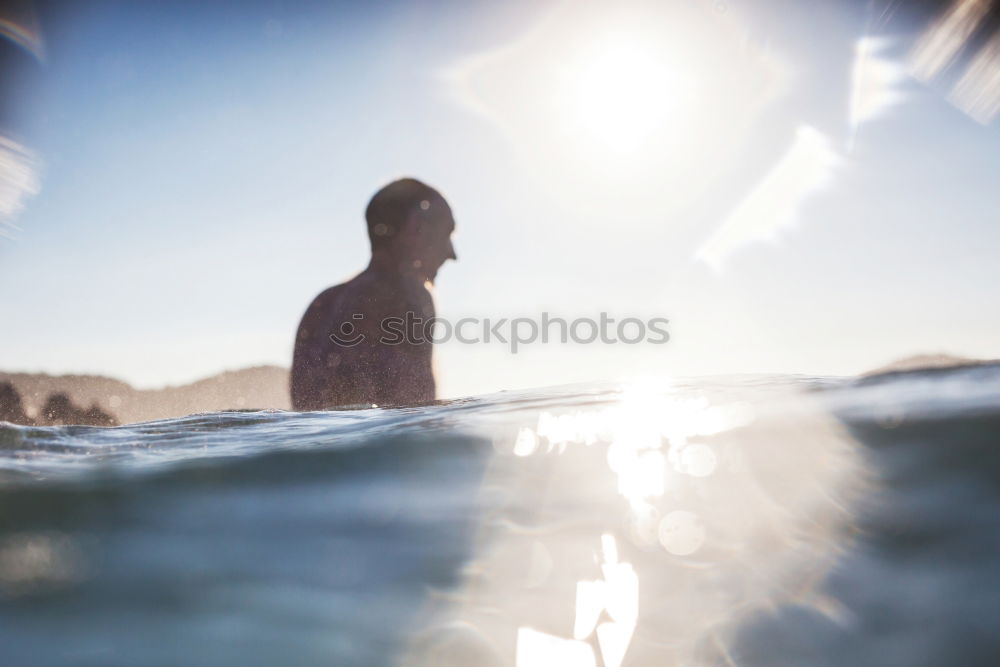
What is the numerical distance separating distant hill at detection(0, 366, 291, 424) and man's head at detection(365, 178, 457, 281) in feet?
5.53

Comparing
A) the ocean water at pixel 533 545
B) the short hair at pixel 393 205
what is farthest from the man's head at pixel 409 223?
the ocean water at pixel 533 545

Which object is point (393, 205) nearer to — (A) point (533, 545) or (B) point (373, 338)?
(B) point (373, 338)

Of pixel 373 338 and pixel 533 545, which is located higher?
pixel 373 338

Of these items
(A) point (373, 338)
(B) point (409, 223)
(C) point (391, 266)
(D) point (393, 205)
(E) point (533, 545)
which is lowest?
(E) point (533, 545)

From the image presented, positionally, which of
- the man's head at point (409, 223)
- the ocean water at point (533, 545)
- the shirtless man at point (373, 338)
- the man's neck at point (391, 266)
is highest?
the man's head at point (409, 223)

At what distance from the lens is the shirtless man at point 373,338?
5.27 metres

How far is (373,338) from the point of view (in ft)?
17.3

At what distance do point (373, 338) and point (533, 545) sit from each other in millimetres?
3630

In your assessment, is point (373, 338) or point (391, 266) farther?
point (391, 266)

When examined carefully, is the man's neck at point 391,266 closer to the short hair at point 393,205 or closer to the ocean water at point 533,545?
the short hair at point 393,205

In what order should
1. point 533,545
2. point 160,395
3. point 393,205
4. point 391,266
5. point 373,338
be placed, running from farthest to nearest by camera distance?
point 160,395 → point 393,205 → point 391,266 → point 373,338 → point 533,545

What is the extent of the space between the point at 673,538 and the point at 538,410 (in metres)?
2.00

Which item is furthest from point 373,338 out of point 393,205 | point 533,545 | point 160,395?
point 160,395

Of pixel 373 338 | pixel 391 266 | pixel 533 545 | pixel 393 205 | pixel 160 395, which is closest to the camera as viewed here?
pixel 533 545
